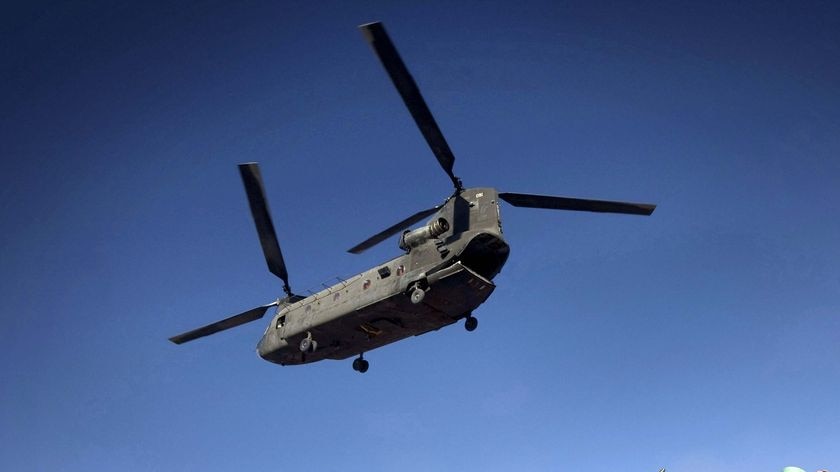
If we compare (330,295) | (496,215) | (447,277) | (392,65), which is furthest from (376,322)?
(392,65)

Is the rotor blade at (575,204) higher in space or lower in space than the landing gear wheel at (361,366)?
higher

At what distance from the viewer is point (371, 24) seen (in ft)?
71.8

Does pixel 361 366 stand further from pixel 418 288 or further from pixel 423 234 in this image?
pixel 423 234

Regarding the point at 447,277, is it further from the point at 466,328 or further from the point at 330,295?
the point at 330,295

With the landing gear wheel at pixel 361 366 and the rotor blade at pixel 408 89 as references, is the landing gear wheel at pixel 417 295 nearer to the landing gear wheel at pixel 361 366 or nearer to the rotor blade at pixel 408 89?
the rotor blade at pixel 408 89

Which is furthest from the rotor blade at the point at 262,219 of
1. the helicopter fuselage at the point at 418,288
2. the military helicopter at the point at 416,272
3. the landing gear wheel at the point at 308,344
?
the landing gear wheel at the point at 308,344

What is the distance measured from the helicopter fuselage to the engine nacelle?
40 millimetres

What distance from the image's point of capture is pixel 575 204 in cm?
2664

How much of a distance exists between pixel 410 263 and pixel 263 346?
9.68 m

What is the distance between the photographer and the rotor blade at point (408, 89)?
72.6 ft

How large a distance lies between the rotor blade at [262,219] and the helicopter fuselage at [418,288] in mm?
3798

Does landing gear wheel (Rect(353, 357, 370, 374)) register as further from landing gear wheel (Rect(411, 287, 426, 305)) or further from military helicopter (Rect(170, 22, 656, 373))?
landing gear wheel (Rect(411, 287, 426, 305))

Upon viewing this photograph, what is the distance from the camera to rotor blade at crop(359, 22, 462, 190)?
22125 millimetres

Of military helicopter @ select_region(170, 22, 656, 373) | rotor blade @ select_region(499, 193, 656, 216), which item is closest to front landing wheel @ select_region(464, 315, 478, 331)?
military helicopter @ select_region(170, 22, 656, 373)
